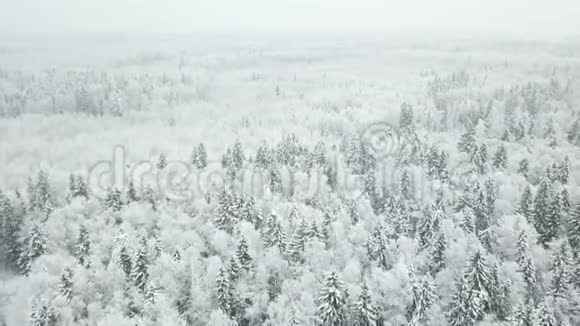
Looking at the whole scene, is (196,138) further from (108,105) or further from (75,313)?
(75,313)

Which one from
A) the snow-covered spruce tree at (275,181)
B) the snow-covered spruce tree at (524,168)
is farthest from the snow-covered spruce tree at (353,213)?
the snow-covered spruce tree at (524,168)

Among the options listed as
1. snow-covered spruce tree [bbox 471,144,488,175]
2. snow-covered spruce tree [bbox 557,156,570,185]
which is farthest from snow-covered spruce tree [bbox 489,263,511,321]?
snow-covered spruce tree [bbox 471,144,488,175]

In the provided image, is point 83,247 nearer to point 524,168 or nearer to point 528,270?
point 528,270

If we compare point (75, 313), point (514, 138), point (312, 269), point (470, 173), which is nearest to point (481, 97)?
point (514, 138)

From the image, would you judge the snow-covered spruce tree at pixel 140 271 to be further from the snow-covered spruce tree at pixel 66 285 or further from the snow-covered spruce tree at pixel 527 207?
the snow-covered spruce tree at pixel 527 207

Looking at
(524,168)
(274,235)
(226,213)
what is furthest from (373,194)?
(524,168)

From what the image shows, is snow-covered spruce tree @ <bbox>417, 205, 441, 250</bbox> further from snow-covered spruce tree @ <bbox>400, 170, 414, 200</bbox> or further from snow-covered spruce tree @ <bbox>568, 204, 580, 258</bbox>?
snow-covered spruce tree @ <bbox>568, 204, 580, 258</bbox>

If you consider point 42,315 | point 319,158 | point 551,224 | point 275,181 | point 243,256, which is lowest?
point 42,315
